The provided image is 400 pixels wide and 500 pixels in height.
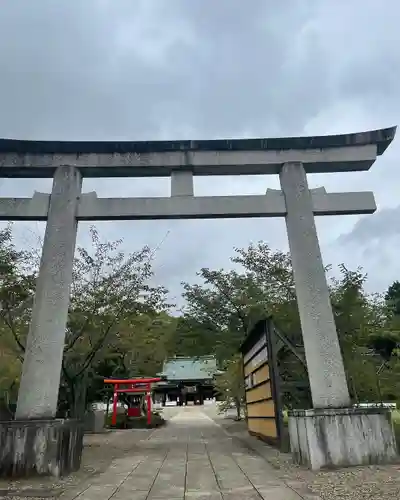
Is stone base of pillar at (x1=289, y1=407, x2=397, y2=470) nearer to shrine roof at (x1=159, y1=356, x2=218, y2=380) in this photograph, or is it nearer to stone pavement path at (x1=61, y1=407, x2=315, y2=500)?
stone pavement path at (x1=61, y1=407, x2=315, y2=500)

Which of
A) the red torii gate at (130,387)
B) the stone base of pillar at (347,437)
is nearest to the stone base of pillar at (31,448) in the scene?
the stone base of pillar at (347,437)

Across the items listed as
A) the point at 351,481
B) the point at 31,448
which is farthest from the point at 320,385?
the point at 31,448

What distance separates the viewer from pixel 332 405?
612 centimetres

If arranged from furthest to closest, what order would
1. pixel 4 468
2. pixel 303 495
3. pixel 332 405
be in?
pixel 332 405 < pixel 4 468 < pixel 303 495

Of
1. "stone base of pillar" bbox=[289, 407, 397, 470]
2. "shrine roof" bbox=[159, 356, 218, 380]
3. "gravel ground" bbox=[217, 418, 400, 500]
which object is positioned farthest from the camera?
"shrine roof" bbox=[159, 356, 218, 380]

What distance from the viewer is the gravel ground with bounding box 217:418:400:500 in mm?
4411

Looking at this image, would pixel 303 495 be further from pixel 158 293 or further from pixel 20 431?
pixel 158 293

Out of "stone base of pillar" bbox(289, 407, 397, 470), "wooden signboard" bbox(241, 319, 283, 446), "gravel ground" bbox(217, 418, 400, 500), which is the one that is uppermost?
"wooden signboard" bbox(241, 319, 283, 446)

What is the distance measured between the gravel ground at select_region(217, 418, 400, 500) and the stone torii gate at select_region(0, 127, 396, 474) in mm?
873

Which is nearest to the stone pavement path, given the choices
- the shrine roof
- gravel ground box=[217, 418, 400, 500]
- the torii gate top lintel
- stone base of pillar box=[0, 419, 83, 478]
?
gravel ground box=[217, 418, 400, 500]

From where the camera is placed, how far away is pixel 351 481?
498 centimetres

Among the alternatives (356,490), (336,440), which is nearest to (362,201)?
(336,440)

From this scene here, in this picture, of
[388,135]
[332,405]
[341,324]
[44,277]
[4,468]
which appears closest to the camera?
[4,468]

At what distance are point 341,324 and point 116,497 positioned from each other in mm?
6955
